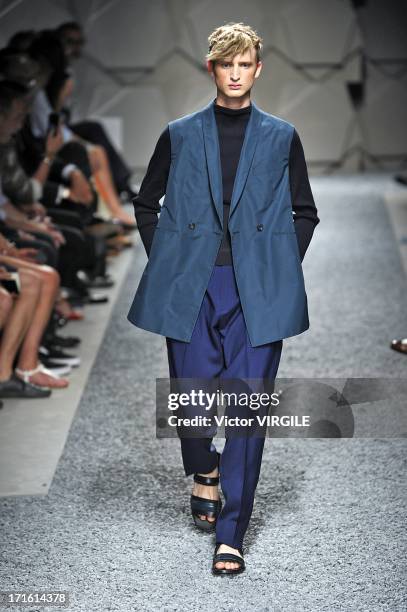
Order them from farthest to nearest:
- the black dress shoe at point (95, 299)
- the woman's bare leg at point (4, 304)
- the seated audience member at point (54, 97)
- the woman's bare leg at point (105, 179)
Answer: the woman's bare leg at point (105, 179) < the seated audience member at point (54, 97) < the black dress shoe at point (95, 299) < the woman's bare leg at point (4, 304)

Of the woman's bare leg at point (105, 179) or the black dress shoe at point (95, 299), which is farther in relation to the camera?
the woman's bare leg at point (105, 179)

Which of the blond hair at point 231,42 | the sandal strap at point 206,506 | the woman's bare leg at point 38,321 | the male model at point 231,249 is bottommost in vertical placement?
the woman's bare leg at point 38,321

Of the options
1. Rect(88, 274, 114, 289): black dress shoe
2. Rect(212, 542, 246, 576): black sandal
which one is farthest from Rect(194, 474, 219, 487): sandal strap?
Rect(88, 274, 114, 289): black dress shoe

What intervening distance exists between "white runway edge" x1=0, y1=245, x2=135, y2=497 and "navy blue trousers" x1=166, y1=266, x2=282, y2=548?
757 millimetres

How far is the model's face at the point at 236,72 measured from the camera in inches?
104

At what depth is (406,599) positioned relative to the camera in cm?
259

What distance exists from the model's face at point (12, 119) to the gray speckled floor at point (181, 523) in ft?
3.57

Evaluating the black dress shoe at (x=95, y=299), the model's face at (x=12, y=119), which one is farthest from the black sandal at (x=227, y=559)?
the black dress shoe at (x=95, y=299)

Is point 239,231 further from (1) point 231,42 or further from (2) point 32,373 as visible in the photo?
(2) point 32,373

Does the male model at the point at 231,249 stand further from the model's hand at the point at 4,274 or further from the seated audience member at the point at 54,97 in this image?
the seated audience member at the point at 54,97

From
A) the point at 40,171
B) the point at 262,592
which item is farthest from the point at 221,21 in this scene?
the point at 262,592

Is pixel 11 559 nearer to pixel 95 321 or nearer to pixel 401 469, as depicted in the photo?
pixel 401 469

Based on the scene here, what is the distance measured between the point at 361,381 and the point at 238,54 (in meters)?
2.12

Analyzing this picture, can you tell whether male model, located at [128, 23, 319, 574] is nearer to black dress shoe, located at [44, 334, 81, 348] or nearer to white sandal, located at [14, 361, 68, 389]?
white sandal, located at [14, 361, 68, 389]
